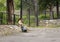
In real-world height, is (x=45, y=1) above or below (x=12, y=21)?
above

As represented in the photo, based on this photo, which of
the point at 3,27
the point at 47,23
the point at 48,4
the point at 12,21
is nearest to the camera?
the point at 3,27

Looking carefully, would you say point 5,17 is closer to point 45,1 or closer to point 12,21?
point 12,21

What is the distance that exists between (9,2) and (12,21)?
2.78 meters

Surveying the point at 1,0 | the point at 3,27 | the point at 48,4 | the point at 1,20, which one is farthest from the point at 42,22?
the point at 1,0

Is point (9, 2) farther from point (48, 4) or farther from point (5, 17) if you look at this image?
point (48, 4)

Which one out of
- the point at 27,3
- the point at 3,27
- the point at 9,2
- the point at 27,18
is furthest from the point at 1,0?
the point at 3,27

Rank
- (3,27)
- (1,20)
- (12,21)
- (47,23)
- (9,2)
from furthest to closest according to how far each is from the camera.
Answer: (47,23), (9,2), (12,21), (1,20), (3,27)

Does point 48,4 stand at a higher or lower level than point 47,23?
higher

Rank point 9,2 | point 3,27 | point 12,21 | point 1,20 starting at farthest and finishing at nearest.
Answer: point 9,2 → point 12,21 → point 1,20 → point 3,27

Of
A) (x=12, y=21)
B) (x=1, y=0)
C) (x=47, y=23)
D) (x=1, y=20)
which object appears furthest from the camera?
(x=1, y=0)

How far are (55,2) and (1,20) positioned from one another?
17542 millimetres

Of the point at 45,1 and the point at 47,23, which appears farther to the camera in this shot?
the point at 45,1

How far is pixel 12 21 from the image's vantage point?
27156mm

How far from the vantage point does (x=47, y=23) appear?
114 ft
